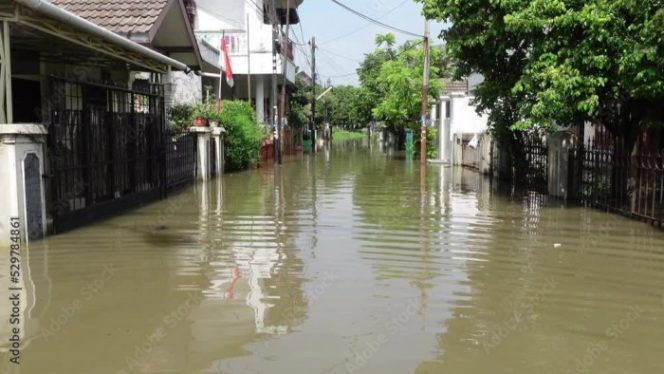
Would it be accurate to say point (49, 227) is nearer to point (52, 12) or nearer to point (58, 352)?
point (52, 12)

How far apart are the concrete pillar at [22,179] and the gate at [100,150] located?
58cm

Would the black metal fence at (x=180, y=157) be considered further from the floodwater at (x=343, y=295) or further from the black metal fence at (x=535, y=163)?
the black metal fence at (x=535, y=163)

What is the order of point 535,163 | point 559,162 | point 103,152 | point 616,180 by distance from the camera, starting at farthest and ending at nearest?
1. point 535,163
2. point 559,162
3. point 616,180
4. point 103,152

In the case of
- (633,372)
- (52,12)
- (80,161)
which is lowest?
(633,372)

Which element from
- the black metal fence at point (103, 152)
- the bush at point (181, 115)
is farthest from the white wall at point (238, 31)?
the black metal fence at point (103, 152)

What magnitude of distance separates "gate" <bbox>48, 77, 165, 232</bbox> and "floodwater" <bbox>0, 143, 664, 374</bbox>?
0.55m

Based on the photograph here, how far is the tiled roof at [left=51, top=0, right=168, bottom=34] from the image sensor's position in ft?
46.3

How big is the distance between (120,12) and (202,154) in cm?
556

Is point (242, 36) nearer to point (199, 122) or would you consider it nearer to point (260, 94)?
point (260, 94)

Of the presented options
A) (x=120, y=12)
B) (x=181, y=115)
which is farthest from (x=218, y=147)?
(x=120, y=12)

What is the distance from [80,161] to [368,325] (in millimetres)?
7054

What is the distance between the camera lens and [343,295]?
655 cm

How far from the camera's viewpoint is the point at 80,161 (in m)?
10.8

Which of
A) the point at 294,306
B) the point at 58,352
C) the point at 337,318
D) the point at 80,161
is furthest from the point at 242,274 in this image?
the point at 80,161
